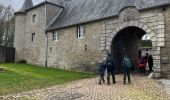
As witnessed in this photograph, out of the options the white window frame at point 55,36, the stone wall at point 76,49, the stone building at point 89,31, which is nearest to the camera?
the stone building at point 89,31

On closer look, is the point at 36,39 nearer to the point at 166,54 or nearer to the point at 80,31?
the point at 80,31

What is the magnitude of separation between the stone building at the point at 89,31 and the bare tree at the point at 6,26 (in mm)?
9685

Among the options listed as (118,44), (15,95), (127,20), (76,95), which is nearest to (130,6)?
(127,20)

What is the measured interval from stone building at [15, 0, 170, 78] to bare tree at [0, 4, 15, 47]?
969cm

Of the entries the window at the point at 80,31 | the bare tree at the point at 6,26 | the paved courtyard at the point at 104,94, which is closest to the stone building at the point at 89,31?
the window at the point at 80,31

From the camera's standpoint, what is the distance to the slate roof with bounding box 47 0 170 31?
1612cm

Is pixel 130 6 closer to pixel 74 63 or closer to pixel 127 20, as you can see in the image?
pixel 127 20

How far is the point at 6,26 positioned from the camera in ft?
125

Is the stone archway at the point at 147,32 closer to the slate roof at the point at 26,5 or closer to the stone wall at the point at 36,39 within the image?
the stone wall at the point at 36,39

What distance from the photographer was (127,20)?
54.3 feet

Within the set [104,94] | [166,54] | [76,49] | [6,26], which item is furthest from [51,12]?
[104,94]

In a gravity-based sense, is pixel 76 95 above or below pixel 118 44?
below

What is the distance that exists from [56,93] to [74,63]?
10177 millimetres

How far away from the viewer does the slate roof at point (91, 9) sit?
1612 cm
